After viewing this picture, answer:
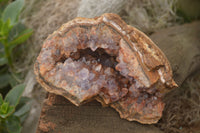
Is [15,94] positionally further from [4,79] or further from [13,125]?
[4,79]

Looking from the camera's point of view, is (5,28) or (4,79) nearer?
(5,28)

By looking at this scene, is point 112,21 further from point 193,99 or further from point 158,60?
point 193,99

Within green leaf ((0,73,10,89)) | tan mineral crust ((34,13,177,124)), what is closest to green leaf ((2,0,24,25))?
green leaf ((0,73,10,89))

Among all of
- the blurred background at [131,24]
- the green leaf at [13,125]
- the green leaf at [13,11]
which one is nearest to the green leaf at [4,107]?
the blurred background at [131,24]

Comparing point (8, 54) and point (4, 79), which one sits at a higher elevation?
point (8, 54)

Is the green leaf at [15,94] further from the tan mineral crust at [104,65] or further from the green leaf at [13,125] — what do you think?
the tan mineral crust at [104,65]

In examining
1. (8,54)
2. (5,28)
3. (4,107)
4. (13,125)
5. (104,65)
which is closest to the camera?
(104,65)

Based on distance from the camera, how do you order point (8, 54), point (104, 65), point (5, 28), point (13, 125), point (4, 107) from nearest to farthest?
1. point (104, 65)
2. point (4, 107)
3. point (13, 125)
4. point (5, 28)
5. point (8, 54)

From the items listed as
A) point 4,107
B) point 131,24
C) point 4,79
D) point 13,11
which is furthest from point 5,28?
point 131,24
